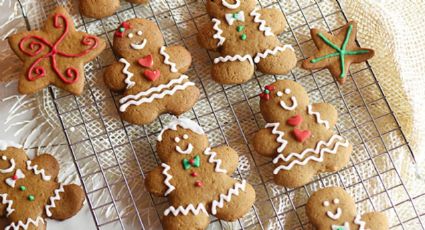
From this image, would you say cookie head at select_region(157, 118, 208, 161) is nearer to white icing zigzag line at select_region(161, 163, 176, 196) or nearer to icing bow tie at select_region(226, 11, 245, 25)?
white icing zigzag line at select_region(161, 163, 176, 196)

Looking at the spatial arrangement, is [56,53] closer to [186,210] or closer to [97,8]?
[97,8]

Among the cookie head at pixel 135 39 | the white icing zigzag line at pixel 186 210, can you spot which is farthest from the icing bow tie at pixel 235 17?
the white icing zigzag line at pixel 186 210

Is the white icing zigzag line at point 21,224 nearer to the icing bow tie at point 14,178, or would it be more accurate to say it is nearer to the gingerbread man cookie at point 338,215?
the icing bow tie at point 14,178

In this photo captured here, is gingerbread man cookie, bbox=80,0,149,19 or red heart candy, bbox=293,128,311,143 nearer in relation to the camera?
red heart candy, bbox=293,128,311,143

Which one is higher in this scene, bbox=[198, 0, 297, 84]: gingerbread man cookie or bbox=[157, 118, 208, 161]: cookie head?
bbox=[198, 0, 297, 84]: gingerbread man cookie

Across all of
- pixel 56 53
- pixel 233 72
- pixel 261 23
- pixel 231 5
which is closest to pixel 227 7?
pixel 231 5

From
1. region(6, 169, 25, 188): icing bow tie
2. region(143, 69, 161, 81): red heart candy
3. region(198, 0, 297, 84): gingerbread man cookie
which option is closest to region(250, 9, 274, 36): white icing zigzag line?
region(198, 0, 297, 84): gingerbread man cookie
